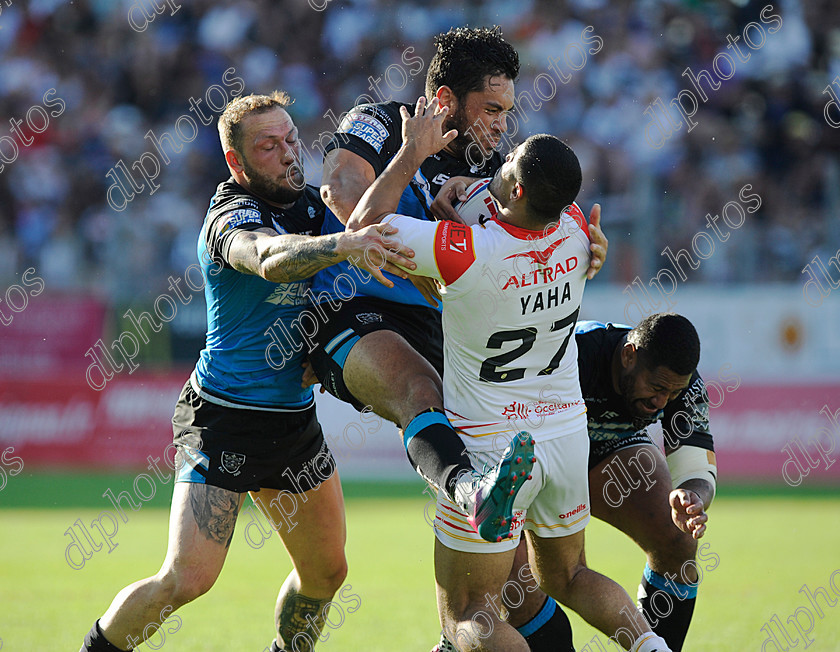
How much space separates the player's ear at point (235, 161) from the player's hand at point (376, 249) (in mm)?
1174

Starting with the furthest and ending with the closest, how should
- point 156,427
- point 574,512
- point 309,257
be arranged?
point 156,427, point 574,512, point 309,257

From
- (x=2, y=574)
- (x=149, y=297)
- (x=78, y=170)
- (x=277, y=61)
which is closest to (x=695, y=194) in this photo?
(x=277, y=61)

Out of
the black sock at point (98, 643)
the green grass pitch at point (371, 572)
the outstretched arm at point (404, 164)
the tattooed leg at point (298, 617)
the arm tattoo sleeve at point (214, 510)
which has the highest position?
the outstretched arm at point (404, 164)

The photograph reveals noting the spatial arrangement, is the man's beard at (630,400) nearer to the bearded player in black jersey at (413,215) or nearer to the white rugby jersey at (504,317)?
the white rugby jersey at (504,317)

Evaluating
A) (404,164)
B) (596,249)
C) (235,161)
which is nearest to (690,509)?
(596,249)

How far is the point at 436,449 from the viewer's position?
4.00 metres

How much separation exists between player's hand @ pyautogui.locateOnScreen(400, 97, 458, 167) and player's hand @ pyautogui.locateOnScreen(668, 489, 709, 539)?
1961 mm

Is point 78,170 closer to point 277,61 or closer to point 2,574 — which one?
point 277,61

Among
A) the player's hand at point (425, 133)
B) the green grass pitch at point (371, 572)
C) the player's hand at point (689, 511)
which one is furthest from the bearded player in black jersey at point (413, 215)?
the green grass pitch at point (371, 572)

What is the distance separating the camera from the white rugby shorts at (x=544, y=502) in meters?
4.11

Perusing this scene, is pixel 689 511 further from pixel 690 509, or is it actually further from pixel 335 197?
pixel 335 197

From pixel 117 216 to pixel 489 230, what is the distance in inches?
430

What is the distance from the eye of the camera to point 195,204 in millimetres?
14180

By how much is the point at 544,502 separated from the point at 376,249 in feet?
4.55
